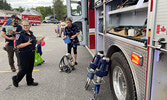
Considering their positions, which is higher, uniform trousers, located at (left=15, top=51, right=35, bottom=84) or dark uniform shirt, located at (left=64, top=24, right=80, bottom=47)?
dark uniform shirt, located at (left=64, top=24, right=80, bottom=47)

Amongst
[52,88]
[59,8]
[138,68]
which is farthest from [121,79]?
[59,8]

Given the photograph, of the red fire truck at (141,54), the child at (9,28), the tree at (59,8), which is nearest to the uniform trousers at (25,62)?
the child at (9,28)

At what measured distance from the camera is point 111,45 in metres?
2.70

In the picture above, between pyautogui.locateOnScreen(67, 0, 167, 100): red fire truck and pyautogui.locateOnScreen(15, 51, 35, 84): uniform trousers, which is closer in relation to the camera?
pyautogui.locateOnScreen(67, 0, 167, 100): red fire truck

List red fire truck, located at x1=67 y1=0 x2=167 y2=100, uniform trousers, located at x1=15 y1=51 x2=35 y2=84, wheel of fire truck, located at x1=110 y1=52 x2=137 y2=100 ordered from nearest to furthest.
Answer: red fire truck, located at x1=67 y1=0 x2=167 y2=100 → wheel of fire truck, located at x1=110 y1=52 x2=137 y2=100 → uniform trousers, located at x1=15 y1=51 x2=35 y2=84

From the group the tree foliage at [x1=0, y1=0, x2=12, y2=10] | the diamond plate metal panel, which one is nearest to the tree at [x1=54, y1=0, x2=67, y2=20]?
the tree foliage at [x1=0, y1=0, x2=12, y2=10]

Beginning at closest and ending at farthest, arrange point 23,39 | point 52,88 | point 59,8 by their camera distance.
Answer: point 23,39 < point 52,88 < point 59,8

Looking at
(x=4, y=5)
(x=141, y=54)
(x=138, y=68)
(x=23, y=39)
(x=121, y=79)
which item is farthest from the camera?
(x=4, y=5)

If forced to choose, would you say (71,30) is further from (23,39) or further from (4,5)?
(4,5)

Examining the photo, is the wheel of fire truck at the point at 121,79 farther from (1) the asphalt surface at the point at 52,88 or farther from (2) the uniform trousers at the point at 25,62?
(2) the uniform trousers at the point at 25,62

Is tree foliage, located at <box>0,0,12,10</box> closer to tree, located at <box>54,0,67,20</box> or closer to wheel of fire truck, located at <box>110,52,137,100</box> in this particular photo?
tree, located at <box>54,0,67,20</box>

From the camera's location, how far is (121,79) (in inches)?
101

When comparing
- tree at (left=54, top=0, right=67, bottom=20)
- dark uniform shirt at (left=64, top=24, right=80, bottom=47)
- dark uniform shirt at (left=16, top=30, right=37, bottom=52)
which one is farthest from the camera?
tree at (left=54, top=0, right=67, bottom=20)

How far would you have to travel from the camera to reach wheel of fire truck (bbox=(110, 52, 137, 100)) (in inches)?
81.0
